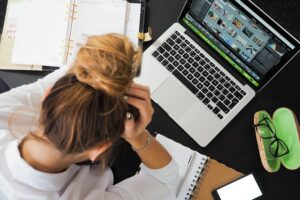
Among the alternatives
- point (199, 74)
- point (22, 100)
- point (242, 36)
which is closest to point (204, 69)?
point (199, 74)

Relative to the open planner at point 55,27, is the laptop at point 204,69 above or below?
above

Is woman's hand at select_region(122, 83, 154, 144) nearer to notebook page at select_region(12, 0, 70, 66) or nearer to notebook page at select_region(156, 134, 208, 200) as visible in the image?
notebook page at select_region(156, 134, 208, 200)

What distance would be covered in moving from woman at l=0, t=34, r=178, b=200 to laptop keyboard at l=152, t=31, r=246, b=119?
21cm

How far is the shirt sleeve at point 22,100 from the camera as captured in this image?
2.55ft

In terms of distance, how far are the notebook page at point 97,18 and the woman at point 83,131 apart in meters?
0.17

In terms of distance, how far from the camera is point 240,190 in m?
0.89

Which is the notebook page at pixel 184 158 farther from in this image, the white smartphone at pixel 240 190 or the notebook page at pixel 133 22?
the notebook page at pixel 133 22

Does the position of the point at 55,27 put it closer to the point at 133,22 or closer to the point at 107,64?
the point at 133,22

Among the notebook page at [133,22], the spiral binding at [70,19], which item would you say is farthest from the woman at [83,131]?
the notebook page at [133,22]

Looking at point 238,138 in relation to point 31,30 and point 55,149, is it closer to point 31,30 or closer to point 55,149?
point 55,149

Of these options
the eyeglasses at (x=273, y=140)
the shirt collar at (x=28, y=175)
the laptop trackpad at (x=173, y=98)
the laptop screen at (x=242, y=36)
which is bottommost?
the shirt collar at (x=28, y=175)

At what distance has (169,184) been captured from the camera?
83 centimetres

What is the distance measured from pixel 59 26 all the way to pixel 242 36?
18.7 inches

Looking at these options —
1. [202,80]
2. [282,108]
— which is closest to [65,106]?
[202,80]
